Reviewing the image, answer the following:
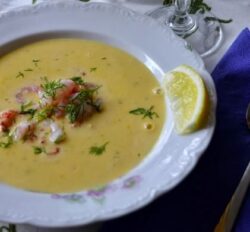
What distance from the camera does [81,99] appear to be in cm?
135

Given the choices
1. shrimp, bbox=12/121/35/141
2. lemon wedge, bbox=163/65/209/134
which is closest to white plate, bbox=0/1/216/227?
lemon wedge, bbox=163/65/209/134

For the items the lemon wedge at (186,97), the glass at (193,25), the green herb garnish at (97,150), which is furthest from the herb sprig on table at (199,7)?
the green herb garnish at (97,150)

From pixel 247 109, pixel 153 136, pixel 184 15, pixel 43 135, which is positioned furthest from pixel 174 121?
pixel 184 15

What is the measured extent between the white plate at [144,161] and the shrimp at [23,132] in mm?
143

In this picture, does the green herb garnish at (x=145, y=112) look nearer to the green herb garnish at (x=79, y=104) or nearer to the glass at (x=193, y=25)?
the green herb garnish at (x=79, y=104)

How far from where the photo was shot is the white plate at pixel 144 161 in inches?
43.7

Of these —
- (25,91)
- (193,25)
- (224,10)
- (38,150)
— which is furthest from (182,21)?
(38,150)

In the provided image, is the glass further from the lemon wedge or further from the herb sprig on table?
the lemon wedge

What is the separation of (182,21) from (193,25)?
0.03 m

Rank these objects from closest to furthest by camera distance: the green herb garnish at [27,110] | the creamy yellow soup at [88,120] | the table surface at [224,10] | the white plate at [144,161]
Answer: the white plate at [144,161], the creamy yellow soup at [88,120], the green herb garnish at [27,110], the table surface at [224,10]

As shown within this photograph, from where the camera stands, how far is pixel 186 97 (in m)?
1.33

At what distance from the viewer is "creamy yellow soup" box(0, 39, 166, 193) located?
1.24 m

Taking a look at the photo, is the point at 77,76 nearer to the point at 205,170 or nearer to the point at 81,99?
the point at 81,99

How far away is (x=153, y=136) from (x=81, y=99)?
0.62 ft
